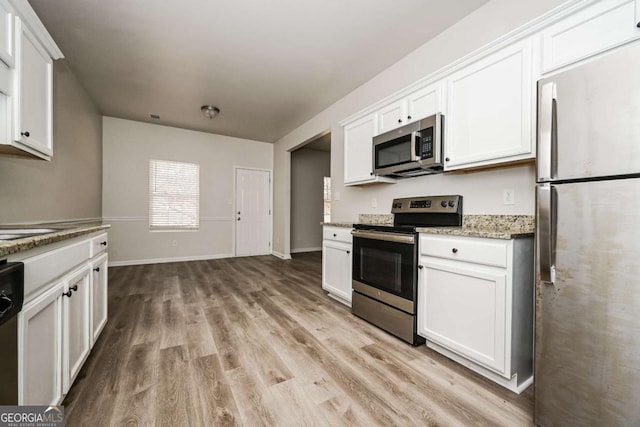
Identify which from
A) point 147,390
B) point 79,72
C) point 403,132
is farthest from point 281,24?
point 147,390

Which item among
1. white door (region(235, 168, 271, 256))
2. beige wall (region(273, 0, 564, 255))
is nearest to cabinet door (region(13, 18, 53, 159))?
beige wall (region(273, 0, 564, 255))

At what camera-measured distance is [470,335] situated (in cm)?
168

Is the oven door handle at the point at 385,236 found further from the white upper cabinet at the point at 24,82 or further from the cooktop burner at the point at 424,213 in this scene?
the white upper cabinet at the point at 24,82

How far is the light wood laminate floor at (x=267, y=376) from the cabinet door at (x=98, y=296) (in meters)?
0.15

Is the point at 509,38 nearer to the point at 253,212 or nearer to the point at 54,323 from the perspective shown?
the point at 54,323

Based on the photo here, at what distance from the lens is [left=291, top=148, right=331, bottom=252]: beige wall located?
22.7ft

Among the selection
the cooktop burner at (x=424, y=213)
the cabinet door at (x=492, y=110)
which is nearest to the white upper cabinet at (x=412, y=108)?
the cabinet door at (x=492, y=110)

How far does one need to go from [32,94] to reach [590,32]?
316cm

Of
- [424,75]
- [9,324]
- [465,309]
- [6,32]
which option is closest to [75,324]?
[9,324]

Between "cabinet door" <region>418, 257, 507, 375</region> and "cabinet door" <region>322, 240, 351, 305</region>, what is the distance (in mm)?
925

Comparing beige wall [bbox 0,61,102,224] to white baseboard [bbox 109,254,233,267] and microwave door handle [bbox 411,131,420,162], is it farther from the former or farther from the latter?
microwave door handle [bbox 411,131,420,162]

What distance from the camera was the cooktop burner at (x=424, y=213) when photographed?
2.24 metres

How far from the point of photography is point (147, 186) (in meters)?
5.11

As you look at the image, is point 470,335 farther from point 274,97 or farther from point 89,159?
point 89,159
